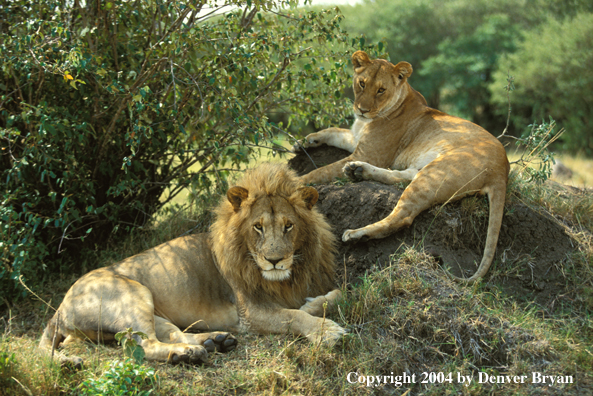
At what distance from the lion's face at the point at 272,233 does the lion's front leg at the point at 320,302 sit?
29cm

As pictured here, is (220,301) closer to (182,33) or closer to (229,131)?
(229,131)

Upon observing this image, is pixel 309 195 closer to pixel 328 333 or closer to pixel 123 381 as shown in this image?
pixel 328 333

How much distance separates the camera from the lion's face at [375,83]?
519 cm

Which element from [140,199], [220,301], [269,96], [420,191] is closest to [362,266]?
[420,191]

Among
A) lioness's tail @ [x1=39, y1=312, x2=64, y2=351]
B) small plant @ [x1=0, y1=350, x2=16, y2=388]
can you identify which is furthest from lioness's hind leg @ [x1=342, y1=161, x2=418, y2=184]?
small plant @ [x1=0, y1=350, x2=16, y2=388]

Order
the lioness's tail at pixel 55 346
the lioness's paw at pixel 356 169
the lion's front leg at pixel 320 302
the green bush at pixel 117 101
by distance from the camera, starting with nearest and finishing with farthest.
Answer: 1. the lioness's tail at pixel 55 346
2. the lion's front leg at pixel 320 302
3. the green bush at pixel 117 101
4. the lioness's paw at pixel 356 169

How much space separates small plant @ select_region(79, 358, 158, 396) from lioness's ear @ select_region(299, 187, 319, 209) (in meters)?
1.66

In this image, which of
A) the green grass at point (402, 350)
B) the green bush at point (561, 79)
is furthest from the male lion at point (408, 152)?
the green bush at point (561, 79)

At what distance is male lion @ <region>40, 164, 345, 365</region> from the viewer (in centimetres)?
366

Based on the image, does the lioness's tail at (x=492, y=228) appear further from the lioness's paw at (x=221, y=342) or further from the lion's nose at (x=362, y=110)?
the lioness's paw at (x=221, y=342)

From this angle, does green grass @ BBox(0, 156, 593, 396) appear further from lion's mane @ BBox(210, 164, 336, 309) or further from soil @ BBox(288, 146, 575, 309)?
lion's mane @ BBox(210, 164, 336, 309)

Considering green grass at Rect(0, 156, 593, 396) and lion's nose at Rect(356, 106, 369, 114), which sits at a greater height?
lion's nose at Rect(356, 106, 369, 114)

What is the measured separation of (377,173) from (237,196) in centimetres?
150

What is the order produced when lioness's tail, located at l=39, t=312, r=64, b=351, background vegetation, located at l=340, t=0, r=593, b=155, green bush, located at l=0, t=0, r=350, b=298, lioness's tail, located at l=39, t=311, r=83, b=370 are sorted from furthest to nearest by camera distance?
background vegetation, located at l=340, t=0, r=593, b=155
green bush, located at l=0, t=0, r=350, b=298
lioness's tail, located at l=39, t=312, r=64, b=351
lioness's tail, located at l=39, t=311, r=83, b=370
